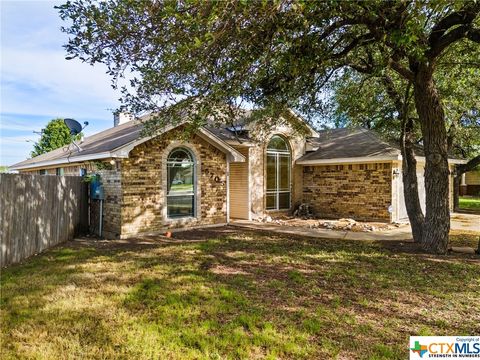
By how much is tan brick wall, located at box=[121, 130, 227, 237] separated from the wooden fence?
1658 millimetres

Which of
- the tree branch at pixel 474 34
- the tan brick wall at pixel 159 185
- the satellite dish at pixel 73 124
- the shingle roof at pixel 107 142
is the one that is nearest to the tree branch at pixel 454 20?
the tree branch at pixel 474 34

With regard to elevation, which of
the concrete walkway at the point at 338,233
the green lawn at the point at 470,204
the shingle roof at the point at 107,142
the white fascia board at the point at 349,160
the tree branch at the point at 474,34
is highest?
the tree branch at the point at 474,34

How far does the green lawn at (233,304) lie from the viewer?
11.5 ft

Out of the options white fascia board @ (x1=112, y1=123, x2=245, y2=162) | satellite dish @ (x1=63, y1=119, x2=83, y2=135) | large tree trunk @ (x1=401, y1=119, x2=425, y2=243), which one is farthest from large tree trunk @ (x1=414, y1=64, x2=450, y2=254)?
satellite dish @ (x1=63, y1=119, x2=83, y2=135)

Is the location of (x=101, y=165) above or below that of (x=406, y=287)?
above

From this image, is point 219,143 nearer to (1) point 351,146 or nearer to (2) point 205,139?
(2) point 205,139

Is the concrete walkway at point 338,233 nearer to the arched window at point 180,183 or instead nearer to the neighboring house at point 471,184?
the arched window at point 180,183

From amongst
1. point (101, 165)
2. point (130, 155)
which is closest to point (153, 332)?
point (130, 155)

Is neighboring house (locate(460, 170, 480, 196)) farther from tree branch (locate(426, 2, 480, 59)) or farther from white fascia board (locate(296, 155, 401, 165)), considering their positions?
tree branch (locate(426, 2, 480, 59))

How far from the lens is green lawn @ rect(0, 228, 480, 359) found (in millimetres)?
3512

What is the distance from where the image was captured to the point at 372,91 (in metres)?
10.7

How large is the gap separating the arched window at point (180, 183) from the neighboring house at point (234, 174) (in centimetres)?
3

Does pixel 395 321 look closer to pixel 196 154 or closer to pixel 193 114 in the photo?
pixel 193 114

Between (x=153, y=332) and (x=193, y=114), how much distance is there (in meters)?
4.58
